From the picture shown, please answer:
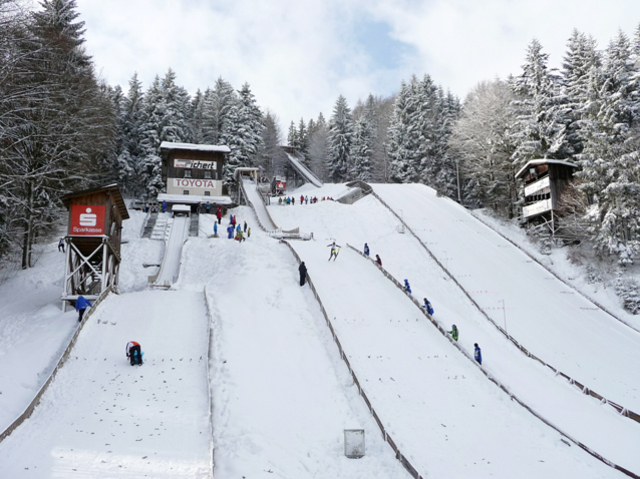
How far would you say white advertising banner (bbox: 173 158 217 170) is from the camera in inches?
1638

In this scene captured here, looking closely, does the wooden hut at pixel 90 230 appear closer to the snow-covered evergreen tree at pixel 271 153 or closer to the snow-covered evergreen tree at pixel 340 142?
the snow-covered evergreen tree at pixel 340 142

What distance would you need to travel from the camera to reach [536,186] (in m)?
39.3

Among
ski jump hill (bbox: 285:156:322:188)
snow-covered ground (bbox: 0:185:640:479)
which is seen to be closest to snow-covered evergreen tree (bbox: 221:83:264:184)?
ski jump hill (bbox: 285:156:322:188)

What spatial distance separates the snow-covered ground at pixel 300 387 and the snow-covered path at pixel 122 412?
48mm

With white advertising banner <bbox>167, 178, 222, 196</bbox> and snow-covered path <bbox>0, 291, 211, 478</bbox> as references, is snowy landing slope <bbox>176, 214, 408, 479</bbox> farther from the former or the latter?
white advertising banner <bbox>167, 178, 222, 196</bbox>

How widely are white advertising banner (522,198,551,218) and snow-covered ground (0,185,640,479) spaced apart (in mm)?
15515

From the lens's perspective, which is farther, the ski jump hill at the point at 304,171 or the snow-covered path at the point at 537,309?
the ski jump hill at the point at 304,171

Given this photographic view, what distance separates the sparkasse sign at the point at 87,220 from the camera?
2180 cm

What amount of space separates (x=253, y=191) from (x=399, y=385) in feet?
120

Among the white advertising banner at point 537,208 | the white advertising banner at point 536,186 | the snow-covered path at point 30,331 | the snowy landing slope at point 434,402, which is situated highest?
the white advertising banner at point 536,186

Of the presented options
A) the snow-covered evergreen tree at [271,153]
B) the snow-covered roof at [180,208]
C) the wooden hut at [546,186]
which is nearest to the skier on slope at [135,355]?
the snow-covered roof at [180,208]

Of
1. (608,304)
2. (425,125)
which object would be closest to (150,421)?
(608,304)

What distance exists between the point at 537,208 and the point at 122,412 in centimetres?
3869

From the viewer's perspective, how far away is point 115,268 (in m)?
24.6
